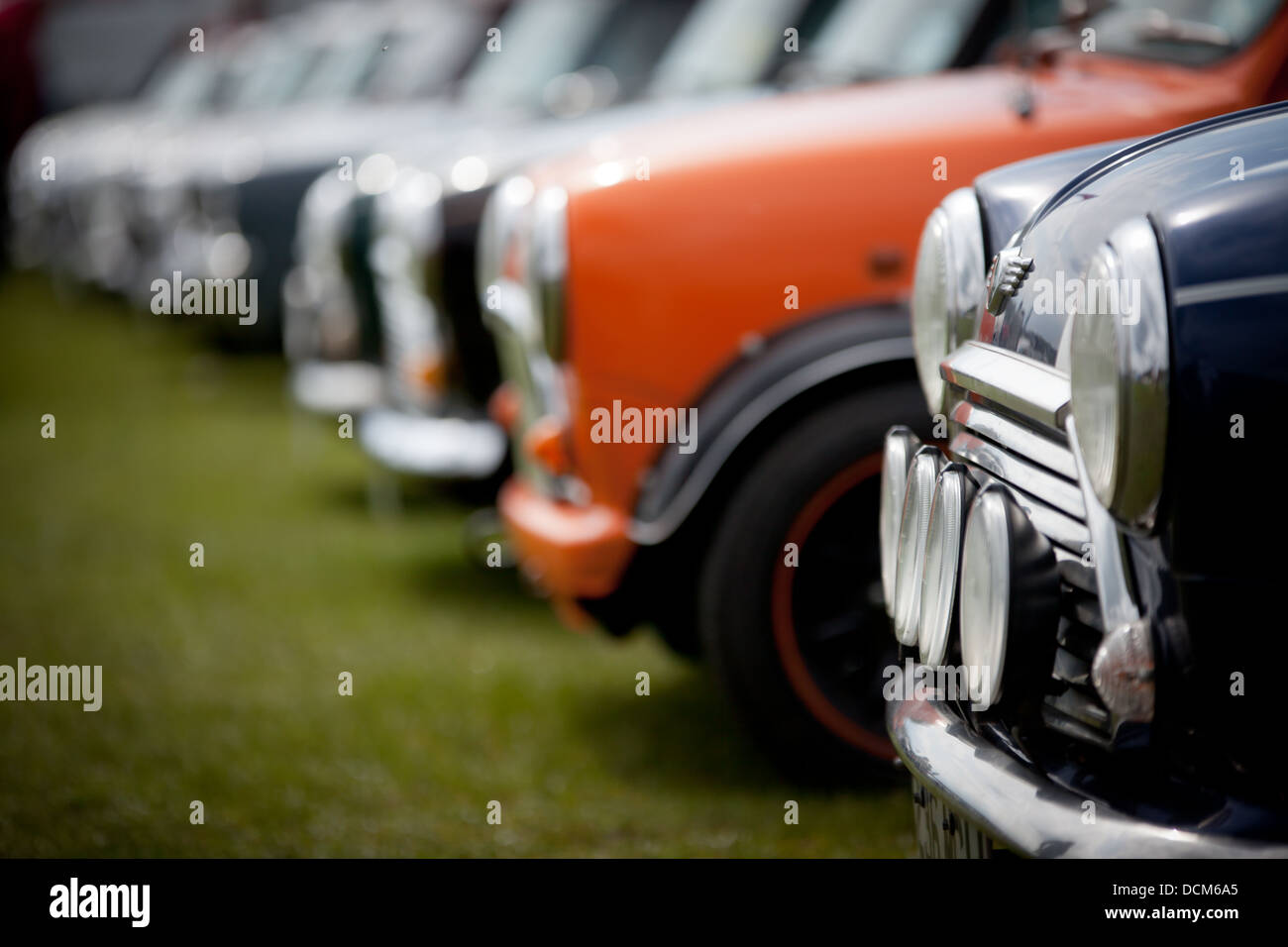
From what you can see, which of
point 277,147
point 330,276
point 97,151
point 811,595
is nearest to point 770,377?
point 811,595

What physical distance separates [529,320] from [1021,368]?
6.07ft

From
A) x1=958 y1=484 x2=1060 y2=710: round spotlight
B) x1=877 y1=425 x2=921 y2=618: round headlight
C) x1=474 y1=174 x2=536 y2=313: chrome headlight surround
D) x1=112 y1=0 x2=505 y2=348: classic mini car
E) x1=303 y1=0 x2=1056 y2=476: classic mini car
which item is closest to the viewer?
x1=958 y1=484 x2=1060 y2=710: round spotlight

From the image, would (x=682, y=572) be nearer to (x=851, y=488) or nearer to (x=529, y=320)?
(x=851, y=488)

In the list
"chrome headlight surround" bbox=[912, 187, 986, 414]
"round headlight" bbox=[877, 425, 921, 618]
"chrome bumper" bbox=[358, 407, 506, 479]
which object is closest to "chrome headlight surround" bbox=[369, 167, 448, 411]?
"chrome bumper" bbox=[358, 407, 506, 479]

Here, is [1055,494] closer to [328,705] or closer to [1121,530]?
[1121,530]

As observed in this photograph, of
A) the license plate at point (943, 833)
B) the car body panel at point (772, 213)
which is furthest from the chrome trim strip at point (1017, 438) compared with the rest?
the car body panel at point (772, 213)

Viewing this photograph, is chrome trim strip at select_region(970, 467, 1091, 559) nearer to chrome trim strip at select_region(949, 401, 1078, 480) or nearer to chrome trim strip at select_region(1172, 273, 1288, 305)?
chrome trim strip at select_region(949, 401, 1078, 480)

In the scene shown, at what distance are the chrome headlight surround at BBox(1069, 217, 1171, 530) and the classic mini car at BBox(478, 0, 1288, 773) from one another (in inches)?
58.3

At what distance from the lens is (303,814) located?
11.3ft

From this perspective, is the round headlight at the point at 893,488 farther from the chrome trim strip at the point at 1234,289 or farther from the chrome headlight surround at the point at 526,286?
the chrome headlight surround at the point at 526,286

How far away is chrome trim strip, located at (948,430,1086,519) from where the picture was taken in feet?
6.27

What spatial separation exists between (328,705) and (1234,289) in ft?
10.1

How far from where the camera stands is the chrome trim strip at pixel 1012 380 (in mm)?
1920
